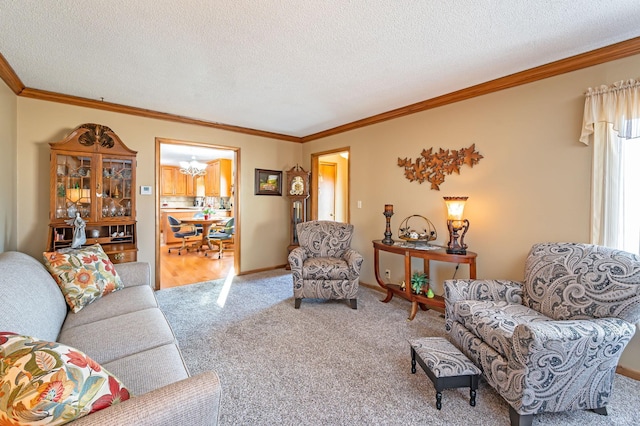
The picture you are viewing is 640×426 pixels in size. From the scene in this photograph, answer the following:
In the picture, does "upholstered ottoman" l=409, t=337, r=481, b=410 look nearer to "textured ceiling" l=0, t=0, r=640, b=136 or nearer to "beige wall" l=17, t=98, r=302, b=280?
"textured ceiling" l=0, t=0, r=640, b=136

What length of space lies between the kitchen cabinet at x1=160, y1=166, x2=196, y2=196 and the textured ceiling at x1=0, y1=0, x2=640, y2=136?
5.38 meters

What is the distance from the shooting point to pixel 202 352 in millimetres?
2275

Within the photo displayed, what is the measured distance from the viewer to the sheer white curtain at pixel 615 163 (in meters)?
2.01

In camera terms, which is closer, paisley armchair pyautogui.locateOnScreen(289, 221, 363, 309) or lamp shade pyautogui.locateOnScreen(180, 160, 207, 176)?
paisley armchair pyautogui.locateOnScreen(289, 221, 363, 309)

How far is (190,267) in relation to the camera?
16.9ft

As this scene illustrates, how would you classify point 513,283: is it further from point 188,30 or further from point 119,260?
point 119,260

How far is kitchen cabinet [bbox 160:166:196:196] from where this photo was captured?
816 centimetres

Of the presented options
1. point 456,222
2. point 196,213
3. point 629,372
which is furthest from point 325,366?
point 196,213

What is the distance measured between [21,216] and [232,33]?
122 inches

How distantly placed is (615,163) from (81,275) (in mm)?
4082


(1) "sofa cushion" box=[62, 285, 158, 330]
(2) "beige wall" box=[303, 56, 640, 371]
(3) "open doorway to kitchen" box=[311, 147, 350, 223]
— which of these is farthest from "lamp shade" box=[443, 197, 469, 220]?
(3) "open doorway to kitchen" box=[311, 147, 350, 223]

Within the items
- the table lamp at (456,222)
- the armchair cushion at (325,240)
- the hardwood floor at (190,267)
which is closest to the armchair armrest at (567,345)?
the table lamp at (456,222)

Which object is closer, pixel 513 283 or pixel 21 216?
pixel 513 283

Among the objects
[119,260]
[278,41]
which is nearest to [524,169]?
[278,41]
